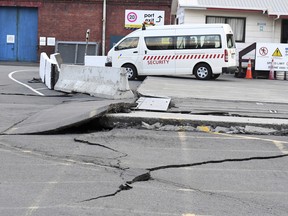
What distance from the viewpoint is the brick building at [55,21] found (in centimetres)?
3256

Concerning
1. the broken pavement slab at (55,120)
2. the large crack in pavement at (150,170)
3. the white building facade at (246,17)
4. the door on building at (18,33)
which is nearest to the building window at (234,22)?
the white building facade at (246,17)

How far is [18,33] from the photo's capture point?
33500mm

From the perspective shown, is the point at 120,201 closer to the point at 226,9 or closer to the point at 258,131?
the point at 258,131

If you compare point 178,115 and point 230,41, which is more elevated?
point 230,41

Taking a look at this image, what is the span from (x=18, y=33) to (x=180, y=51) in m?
17.3

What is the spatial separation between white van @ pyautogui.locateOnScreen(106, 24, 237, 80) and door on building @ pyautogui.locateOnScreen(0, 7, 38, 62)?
49.0 feet

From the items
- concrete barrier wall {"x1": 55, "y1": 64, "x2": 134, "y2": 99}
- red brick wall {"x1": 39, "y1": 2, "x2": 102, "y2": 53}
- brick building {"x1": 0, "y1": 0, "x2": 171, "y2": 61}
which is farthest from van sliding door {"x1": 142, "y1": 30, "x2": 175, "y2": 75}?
red brick wall {"x1": 39, "y1": 2, "x2": 102, "y2": 53}

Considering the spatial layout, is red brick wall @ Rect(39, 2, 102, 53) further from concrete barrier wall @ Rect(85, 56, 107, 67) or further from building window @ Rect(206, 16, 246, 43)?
building window @ Rect(206, 16, 246, 43)

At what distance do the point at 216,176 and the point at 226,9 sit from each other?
20119 mm

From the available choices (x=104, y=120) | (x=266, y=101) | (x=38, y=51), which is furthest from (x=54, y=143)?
(x=38, y=51)

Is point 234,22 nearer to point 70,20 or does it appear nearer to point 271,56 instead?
point 271,56

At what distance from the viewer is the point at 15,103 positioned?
12.6 meters

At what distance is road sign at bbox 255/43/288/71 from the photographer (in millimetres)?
23266

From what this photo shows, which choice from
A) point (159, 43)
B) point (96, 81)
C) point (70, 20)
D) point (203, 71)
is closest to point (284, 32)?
point (203, 71)
